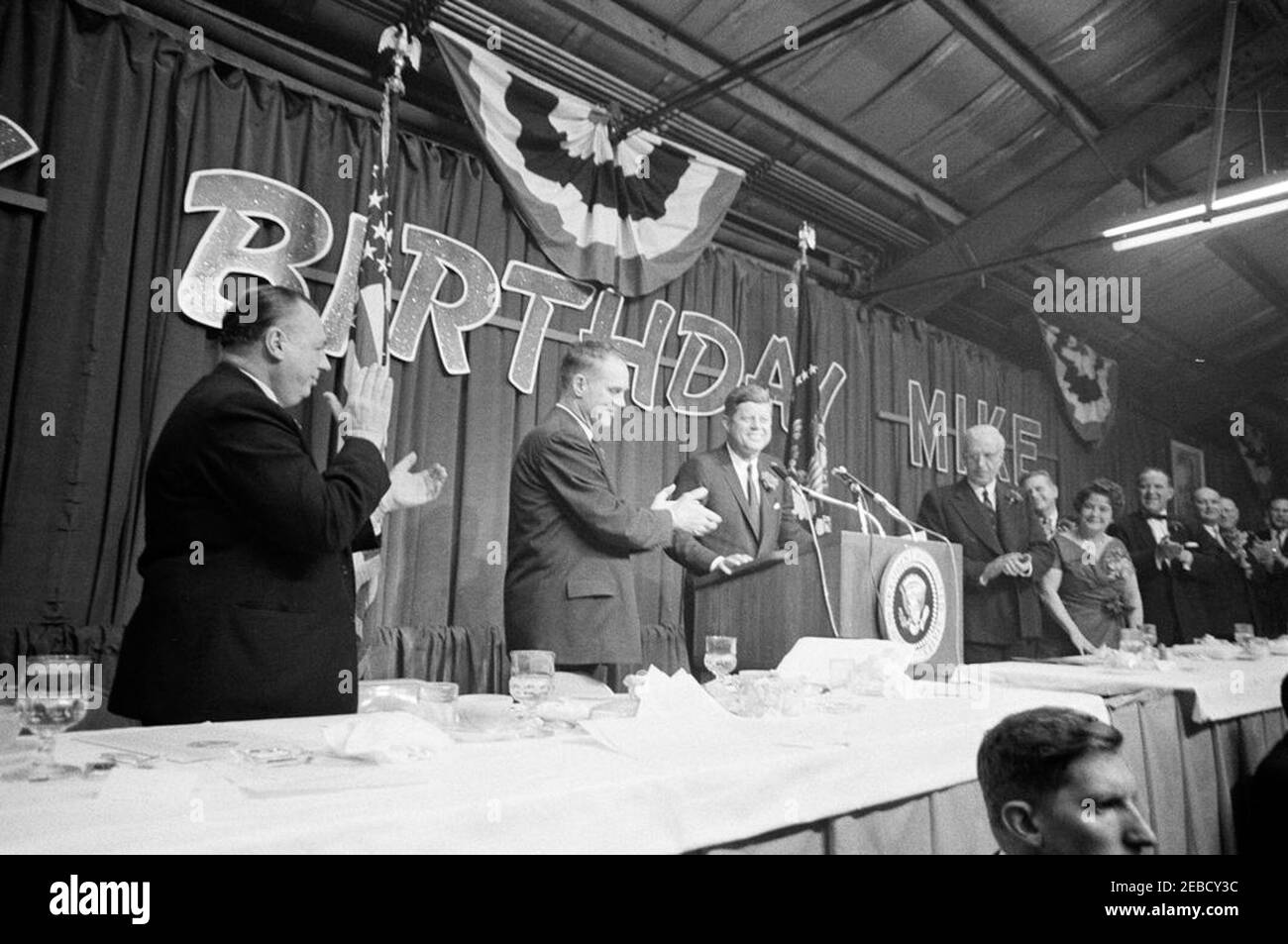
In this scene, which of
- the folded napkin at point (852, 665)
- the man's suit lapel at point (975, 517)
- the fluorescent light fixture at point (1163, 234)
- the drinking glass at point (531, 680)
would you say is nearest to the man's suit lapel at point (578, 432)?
the folded napkin at point (852, 665)

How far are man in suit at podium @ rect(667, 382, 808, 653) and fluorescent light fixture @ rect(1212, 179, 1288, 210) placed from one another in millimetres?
3316

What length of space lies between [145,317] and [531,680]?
2.33 metres

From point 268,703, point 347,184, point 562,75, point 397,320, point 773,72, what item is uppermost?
point 773,72

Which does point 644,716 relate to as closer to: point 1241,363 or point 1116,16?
point 1116,16

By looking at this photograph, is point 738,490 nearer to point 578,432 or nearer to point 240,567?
point 578,432

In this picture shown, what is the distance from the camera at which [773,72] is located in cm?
443

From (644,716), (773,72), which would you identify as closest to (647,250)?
(773,72)

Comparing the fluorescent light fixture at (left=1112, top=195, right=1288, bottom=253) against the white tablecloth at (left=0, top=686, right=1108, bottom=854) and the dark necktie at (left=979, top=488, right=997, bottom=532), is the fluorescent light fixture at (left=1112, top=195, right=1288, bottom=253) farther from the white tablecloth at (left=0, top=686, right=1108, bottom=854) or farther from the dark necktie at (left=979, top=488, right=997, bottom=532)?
the white tablecloth at (left=0, top=686, right=1108, bottom=854)

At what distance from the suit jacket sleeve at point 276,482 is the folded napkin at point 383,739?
1.53ft

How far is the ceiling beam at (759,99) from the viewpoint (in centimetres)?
383

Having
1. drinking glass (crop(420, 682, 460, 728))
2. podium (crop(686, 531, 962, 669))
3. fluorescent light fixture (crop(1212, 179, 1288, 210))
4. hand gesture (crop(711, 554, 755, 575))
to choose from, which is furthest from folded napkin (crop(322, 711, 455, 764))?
fluorescent light fixture (crop(1212, 179, 1288, 210))

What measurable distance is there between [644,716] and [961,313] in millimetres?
6450

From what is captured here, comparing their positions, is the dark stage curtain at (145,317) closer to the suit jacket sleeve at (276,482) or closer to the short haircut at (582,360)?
the short haircut at (582,360)

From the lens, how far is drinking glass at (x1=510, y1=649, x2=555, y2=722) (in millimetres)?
1283
